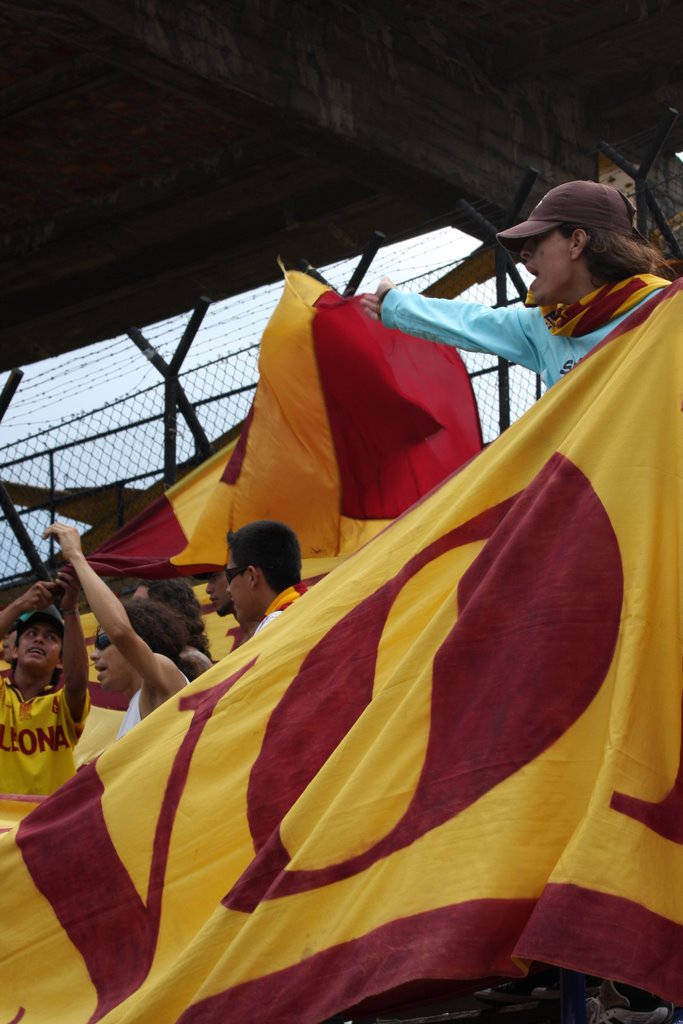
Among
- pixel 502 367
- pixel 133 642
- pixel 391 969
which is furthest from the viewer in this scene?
pixel 502 367

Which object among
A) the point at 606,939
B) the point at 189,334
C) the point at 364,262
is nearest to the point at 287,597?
the point at 606,939

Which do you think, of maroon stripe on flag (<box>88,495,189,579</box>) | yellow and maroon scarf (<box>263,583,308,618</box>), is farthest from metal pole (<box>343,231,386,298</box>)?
yellow and maroon scarf (<box>263,583,308,618</box>)

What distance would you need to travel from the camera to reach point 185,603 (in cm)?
529

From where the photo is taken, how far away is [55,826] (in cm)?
365

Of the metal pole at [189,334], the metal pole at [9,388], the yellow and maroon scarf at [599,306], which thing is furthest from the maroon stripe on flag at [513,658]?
the metal pole at [9,388]

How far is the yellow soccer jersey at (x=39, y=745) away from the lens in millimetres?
5160

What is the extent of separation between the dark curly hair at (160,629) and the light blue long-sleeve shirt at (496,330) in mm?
1494

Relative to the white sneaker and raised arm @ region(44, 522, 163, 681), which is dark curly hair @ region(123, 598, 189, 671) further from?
the white sneaker

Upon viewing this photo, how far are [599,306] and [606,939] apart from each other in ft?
4.86

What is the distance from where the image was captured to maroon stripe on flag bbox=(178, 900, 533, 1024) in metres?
2.35

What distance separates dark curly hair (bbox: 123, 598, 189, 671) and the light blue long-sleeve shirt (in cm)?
149

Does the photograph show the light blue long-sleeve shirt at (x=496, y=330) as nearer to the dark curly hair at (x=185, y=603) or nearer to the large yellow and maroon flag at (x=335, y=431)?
the dark curly hair at (x=185, y=603)

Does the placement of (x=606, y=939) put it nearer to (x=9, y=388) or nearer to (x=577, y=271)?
(x=577, y=271)

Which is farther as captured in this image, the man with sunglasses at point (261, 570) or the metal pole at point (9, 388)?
the metal pole at point (9, 388)
